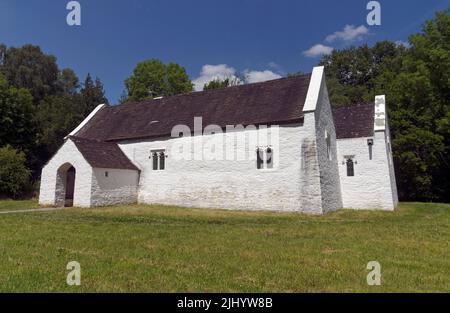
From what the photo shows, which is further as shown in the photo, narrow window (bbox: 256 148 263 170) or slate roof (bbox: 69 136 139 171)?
slate roof (bbox: 69 136 139 171)

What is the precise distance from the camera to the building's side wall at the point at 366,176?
21984 millimetres

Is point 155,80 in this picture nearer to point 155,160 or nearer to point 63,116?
point 63,116

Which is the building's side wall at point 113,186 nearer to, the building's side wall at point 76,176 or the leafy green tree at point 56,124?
the building's side wall at point 76,176

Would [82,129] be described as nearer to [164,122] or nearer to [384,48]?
[164,122]

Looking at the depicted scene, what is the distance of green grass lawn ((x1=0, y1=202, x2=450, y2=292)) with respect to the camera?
6.16 meters

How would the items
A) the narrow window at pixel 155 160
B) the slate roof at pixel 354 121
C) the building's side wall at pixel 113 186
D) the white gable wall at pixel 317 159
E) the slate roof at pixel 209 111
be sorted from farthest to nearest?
the narrow window at pixel 155 160 → the slate roof at pixel 354 121 → the slate roof at pixel 209 111 → the building's side wall at pixel 113 186 → the white gable wall at pixel 317 159

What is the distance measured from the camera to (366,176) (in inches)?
894

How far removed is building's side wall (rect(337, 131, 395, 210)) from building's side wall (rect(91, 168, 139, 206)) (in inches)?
564

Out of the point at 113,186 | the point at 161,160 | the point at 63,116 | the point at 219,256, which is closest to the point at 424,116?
the point at 161,160

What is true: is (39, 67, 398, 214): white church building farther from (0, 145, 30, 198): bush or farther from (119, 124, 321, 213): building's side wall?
(0, 145, 30, 198): bush

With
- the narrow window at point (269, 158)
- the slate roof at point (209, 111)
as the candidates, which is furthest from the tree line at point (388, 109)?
the narrow window at point (269, 158)

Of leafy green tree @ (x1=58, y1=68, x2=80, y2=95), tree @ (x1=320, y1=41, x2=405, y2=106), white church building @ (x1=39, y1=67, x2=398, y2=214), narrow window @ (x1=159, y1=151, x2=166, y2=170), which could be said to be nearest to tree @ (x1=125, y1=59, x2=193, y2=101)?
leafy green tree @ (x1=58, y1=68, x2=80, y2=95)

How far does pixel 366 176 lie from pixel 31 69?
54403mm

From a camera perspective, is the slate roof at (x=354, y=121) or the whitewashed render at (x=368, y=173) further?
the slate roof at (x=354, y=121)
